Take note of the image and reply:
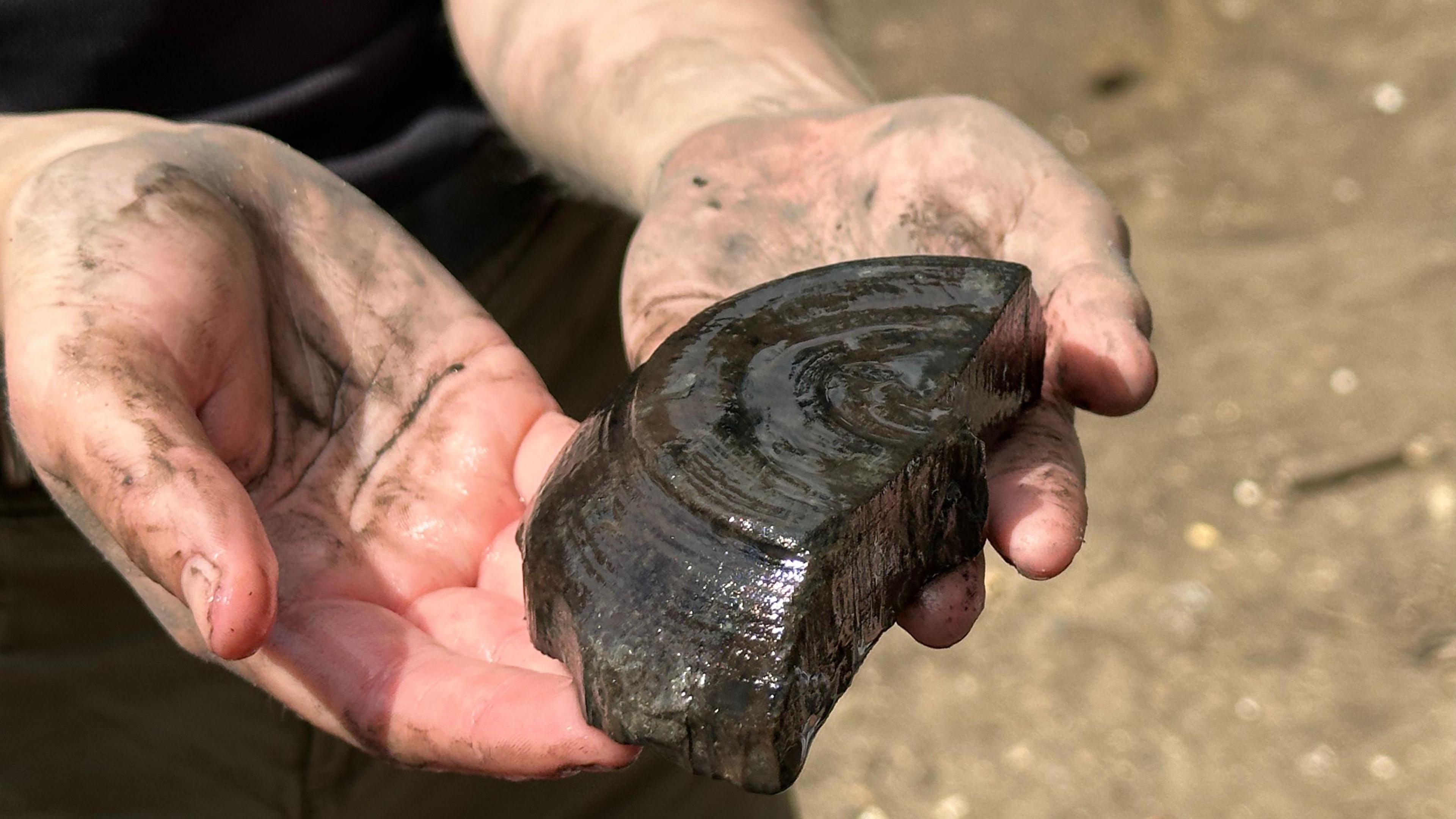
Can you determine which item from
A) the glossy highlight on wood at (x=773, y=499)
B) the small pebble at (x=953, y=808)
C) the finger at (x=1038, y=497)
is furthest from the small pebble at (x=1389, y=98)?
the finger at (x=1038, y=497)

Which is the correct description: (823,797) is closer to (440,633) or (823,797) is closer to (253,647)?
(440,633)

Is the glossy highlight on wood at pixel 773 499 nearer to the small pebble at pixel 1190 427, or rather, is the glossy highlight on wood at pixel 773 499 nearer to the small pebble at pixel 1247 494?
the small pebble at pixel 1247 494

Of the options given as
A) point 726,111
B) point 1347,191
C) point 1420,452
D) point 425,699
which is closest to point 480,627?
point 425,699

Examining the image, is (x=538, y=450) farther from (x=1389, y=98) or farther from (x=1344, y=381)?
(x=1389, y=98)

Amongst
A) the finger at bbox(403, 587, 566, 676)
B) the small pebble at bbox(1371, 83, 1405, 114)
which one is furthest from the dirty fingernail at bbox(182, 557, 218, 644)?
the small pebble at bbox(1371, 83, 1405, 114)

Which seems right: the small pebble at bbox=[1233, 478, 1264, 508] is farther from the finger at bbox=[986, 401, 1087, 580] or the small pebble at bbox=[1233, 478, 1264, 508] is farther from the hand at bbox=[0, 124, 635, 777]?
the hand at bbox=[0, 124, 635, 777]
